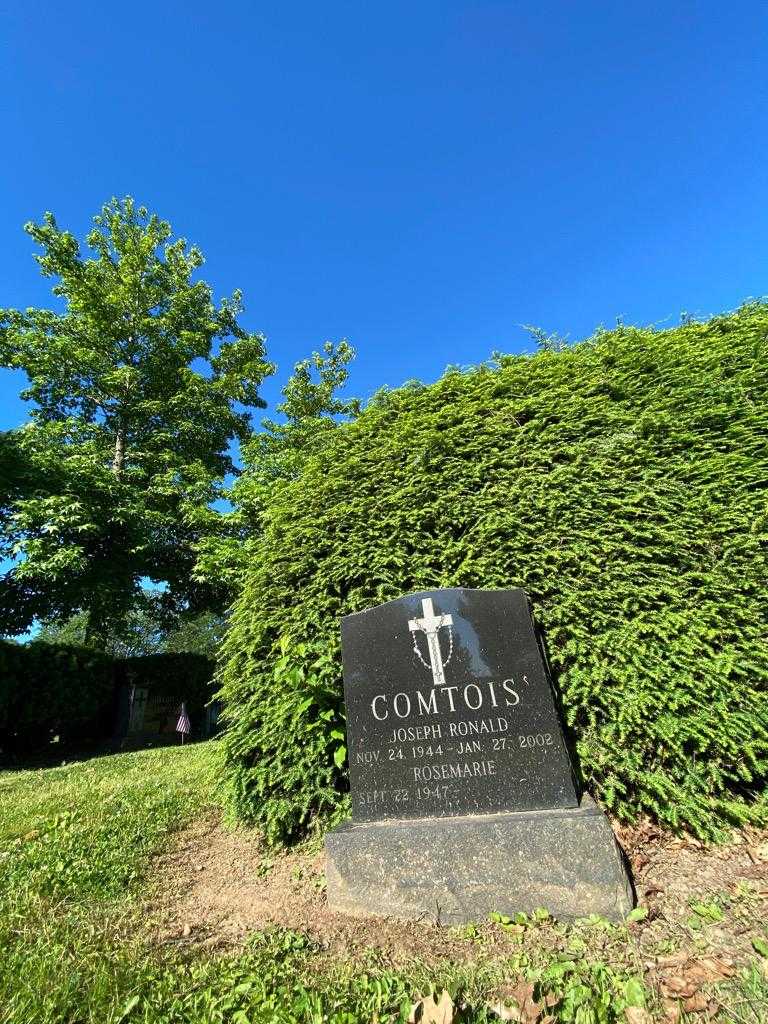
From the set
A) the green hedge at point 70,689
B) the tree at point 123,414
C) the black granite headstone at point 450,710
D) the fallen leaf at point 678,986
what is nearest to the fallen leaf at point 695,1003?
the fallen leaf at point 678,986

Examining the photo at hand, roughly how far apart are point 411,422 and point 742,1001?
3.75 metres

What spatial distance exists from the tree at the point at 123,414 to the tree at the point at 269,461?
1.48m

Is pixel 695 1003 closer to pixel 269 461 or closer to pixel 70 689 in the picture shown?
pixel 269 461

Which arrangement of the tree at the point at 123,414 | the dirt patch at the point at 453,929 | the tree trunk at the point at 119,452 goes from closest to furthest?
the dirt patch at the point at 453,929
the tree at the point at 123,414
the tree trunk at the point at 119,452

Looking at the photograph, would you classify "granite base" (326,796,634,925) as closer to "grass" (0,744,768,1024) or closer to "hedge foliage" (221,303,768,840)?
"grass" (0,744,768,1024)

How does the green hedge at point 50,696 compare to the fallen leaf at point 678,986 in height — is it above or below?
above

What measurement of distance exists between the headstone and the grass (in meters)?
0.24

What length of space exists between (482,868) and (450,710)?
2.74ft

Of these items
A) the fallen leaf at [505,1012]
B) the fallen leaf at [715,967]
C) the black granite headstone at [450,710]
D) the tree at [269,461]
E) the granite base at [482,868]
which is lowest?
the fallen leaf at [715,967]

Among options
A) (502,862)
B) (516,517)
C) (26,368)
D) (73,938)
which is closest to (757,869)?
(502,862)

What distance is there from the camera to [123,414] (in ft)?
49.1

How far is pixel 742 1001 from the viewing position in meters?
1.74

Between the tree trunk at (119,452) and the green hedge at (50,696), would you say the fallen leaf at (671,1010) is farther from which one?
the tree trunk at (119,452)

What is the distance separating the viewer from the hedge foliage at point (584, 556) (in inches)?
116
